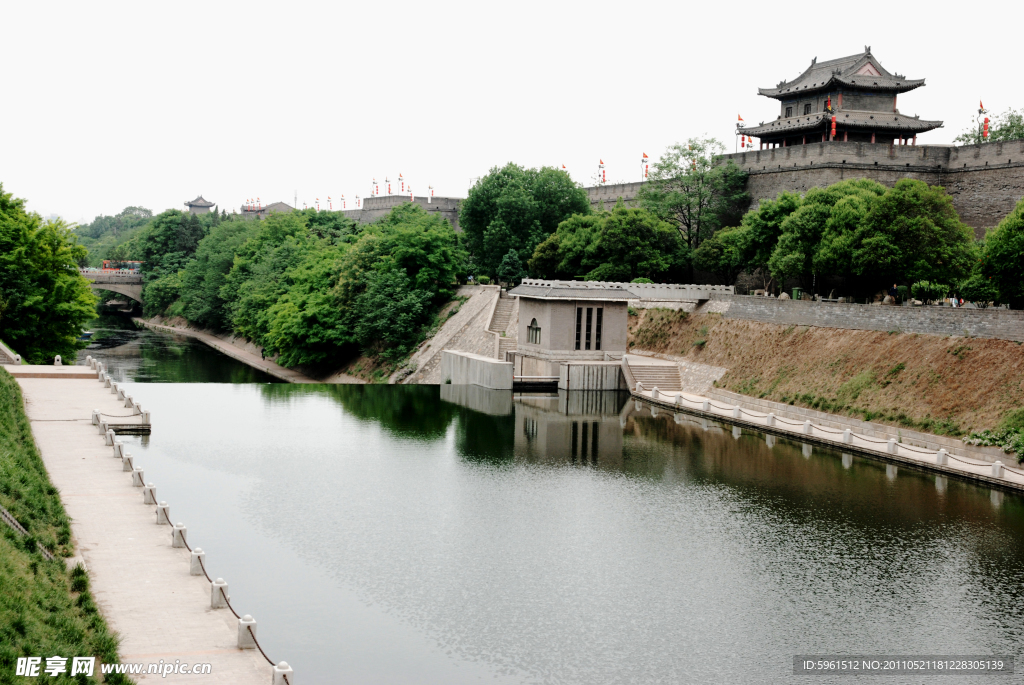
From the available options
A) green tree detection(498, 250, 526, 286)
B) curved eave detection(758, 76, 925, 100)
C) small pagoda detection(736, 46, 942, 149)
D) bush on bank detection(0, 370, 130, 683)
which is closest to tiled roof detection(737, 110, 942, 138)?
small pagoda detection(736, 46, 942, 149)

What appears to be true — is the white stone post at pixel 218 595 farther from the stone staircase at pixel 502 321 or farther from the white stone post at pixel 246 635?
the stone staircase at pixel 502 321

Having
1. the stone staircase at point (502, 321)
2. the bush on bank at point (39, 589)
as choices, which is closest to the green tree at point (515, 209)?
the stone staircase at point (502, 321)

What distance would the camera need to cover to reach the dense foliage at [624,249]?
1935 inches

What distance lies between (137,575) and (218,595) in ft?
6.02

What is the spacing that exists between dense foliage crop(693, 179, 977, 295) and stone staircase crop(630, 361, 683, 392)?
6.01 meters

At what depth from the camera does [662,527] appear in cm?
2039

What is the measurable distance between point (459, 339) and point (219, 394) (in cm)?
1475

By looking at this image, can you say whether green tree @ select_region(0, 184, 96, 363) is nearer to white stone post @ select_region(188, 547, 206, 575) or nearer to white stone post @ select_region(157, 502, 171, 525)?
white stone post @ select_region(157, 502, 171, 525)

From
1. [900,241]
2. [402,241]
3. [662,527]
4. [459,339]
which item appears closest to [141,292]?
[402,241]

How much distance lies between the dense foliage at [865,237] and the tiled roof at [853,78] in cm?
1054

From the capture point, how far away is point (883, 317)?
33.2 meters

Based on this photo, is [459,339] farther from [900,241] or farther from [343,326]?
[900,241]

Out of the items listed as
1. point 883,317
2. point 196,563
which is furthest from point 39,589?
point 883,317

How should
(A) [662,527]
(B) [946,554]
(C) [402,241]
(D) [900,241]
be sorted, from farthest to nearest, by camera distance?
(C) [402,241] → (D) [900,241] → (A) [662,527] → (B) [946,554]
